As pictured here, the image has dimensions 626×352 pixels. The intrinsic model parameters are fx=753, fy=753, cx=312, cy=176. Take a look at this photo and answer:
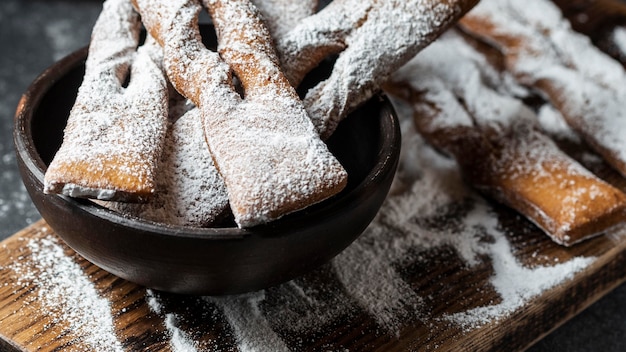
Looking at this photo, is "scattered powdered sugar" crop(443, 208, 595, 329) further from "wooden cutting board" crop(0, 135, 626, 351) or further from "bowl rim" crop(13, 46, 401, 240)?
"bowl rim" crop(13, 46, 401, 240)

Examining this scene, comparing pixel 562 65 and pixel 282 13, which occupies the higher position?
pixel 282 13

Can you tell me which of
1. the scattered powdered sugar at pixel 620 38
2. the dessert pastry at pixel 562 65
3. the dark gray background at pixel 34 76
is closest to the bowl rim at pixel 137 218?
the dark gray background at pixel 34 76

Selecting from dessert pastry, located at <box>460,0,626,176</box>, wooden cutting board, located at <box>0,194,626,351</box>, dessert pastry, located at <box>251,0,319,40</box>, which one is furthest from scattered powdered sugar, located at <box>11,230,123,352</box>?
dessert pastry, located at <box>460,0,626,176</box>

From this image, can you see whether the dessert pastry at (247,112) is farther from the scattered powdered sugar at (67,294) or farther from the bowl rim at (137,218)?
the scattered powdered sugar at (67,294)

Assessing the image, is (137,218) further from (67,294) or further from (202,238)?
(67,294)

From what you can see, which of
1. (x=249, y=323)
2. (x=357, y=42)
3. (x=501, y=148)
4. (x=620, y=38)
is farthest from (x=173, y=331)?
(x=620, y=38)

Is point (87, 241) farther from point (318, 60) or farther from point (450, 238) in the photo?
point (450, 238)
